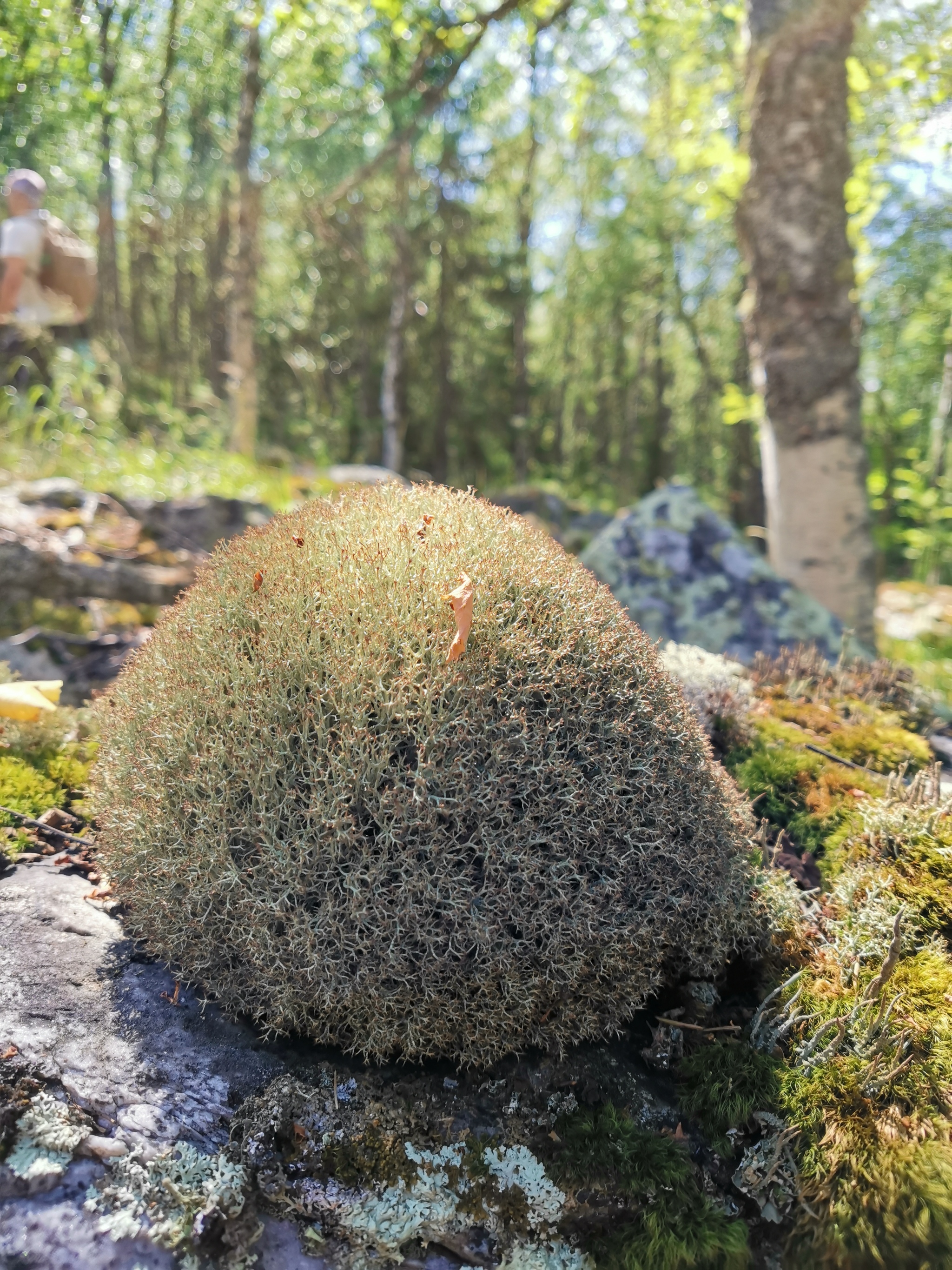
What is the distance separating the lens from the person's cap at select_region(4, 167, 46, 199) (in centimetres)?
774

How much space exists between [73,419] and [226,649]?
785cm

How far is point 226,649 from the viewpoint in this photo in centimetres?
212

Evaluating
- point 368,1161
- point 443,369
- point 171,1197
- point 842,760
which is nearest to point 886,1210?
point 368,1161

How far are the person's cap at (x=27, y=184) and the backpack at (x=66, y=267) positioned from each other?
3.59ft

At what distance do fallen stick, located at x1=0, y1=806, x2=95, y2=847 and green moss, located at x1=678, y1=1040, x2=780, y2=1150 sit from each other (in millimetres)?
2091

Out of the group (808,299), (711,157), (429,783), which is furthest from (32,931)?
(711,157)

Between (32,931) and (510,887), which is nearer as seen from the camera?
(510,887)

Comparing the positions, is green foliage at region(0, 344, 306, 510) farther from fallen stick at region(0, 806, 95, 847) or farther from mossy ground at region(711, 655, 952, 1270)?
mossy ground at region(711, 655, 952, 1270)

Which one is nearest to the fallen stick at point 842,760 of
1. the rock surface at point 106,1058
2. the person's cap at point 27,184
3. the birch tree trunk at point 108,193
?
the rock surface at point 106,1058

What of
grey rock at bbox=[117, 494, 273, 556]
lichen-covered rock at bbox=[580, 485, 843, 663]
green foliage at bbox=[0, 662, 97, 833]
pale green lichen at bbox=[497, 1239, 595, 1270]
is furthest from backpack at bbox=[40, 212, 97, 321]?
pale green lichen at bbox=[497, 1239, 595, 1270]

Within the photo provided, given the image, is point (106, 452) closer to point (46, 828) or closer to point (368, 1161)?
point (46, 828)

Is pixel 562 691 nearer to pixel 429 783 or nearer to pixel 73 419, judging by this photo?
pixel 429 783

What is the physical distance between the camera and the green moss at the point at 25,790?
280 cm

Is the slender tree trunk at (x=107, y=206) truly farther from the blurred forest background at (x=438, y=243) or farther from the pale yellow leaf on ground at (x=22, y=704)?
the pale yellow leaf on ground at (x=22, y=704)
